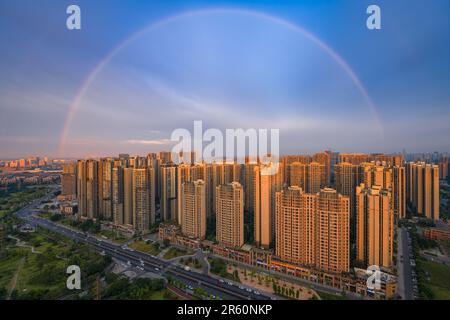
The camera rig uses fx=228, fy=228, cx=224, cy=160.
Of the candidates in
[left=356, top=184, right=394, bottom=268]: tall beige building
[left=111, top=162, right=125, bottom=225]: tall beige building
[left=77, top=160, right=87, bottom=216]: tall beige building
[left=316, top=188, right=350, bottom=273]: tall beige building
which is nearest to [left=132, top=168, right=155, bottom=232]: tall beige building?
[left=111, top=162, right=125, bottom=225]: tall beige building

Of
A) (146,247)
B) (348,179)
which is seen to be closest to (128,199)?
(146,247)

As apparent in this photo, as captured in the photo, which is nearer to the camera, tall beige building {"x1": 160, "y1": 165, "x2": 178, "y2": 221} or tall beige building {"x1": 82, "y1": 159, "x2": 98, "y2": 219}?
tall beige building {"x1": 160, "y1": 165, "x2": 178, "y2": 221}

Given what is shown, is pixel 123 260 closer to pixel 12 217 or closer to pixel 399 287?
pixel 399 287

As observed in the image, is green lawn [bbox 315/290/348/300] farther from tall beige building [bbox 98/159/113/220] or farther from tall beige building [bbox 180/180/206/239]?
tall beige building [bbox 98/159/113/220]

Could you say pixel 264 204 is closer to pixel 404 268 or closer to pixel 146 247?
pixel 404 268

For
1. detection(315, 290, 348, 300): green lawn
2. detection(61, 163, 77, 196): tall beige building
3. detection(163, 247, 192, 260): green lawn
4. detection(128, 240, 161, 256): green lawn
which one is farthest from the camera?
detection(61, 163, 77, 196): tall beige building

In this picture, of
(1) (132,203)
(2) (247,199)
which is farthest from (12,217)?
(2) (247,199)
